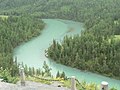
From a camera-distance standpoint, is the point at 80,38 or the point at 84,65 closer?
the point at 84,65

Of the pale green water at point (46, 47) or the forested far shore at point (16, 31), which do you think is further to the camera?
the forested far shore at point (16, 31)

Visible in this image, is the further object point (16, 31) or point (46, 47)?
point (16, 31)

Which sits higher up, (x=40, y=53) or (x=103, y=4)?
(x=103, y=4)

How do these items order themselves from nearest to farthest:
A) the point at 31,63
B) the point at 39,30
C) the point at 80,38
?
the point at 31,63, the point at 80,38, the point at 39,30

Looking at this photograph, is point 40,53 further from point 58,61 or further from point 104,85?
point 104,85

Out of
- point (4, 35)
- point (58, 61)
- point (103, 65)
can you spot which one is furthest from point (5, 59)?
point (4, 35)

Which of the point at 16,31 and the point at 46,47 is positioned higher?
the point at 16,31

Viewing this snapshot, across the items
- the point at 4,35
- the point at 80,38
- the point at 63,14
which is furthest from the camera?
the point at 63,14

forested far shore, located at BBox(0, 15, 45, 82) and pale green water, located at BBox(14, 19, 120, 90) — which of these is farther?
forested far shore, located at BBox(0, 15, 45, 82)
